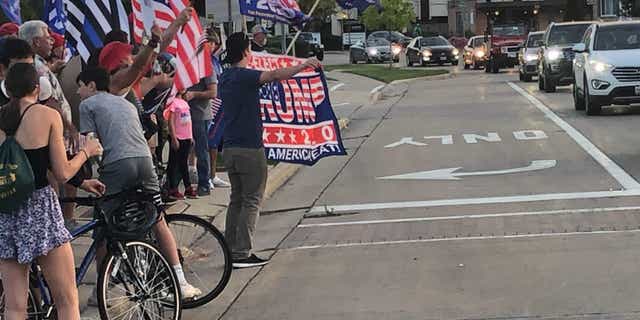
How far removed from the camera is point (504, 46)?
4372 centimetres

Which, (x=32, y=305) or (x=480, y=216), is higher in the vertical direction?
(x=32, y=305)

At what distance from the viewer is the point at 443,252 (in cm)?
897

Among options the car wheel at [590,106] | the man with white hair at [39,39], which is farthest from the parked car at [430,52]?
the man with white hair at [39,39]

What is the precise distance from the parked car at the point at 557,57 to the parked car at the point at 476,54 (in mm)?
14947

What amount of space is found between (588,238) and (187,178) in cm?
445

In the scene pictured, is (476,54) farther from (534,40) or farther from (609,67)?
(609,67)

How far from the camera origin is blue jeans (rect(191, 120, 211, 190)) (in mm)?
12047

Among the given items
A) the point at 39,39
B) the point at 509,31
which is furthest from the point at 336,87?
the point at 39,39

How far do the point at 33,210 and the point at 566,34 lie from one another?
27.0 meters

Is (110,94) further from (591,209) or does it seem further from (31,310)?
(591,209)

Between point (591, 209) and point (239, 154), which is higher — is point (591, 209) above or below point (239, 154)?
below

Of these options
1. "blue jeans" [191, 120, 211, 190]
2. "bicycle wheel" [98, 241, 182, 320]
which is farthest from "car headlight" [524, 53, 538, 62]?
"bicycle wheel" [98, 241, 182, 320]

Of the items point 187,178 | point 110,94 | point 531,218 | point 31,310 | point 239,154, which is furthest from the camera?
point 187,178

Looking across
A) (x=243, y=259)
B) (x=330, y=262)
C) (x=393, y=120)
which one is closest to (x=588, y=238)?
(x=330, y=262)
